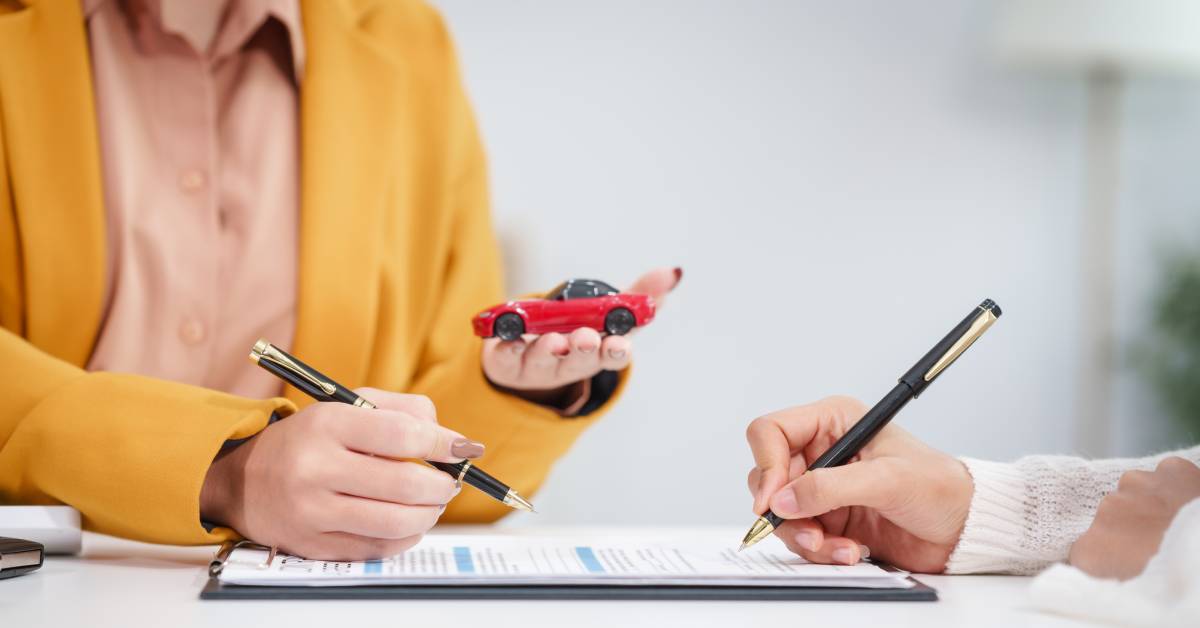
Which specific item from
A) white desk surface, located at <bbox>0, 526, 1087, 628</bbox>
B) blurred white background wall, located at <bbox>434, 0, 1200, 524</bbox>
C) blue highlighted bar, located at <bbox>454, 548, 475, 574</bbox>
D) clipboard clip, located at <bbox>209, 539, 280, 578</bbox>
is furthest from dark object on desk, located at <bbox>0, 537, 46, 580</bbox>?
blurred white background wall, located at <bbox>434, 0, 1200, 524</bbox>

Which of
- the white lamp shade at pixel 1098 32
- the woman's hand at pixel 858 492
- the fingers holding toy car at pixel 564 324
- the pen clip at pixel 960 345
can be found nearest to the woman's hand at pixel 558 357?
the fingers holding toy car at pixel 564 324

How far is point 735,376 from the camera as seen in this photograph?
9.07ft

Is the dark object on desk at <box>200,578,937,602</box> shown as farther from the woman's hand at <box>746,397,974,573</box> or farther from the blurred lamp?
the blurred lamp

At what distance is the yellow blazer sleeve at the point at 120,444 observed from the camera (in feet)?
2.43

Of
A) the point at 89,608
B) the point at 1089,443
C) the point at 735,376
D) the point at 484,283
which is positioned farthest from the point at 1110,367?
the point at 89,608

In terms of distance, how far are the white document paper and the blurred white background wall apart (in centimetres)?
188

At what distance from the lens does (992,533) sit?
723 mm

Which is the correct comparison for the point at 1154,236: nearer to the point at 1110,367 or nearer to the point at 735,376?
the point at 1110,367

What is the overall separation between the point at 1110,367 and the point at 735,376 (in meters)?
1.20

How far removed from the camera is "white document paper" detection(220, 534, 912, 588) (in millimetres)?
606

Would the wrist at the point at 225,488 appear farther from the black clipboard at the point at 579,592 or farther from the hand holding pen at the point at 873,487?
the hand holding pen at the point at 873,487

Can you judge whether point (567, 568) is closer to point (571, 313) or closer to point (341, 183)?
point (571, 313)

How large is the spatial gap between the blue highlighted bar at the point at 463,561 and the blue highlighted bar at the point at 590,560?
3.1 inches

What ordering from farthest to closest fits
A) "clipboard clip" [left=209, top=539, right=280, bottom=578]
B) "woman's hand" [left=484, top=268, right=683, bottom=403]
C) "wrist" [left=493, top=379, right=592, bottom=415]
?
"wrist" [left=493, top=379, right=592, bottom=415], "woman's hand" [left=484, top=268, right=683, bottom=403], "clipboard clip" [left=209, top=539, right=280, bottom=578]
